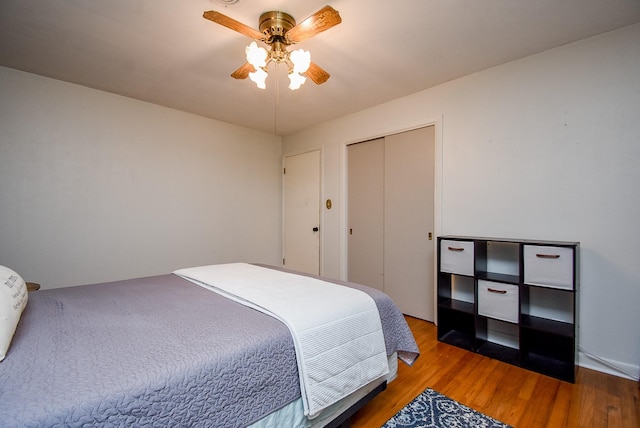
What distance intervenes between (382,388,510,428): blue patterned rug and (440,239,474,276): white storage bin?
1.01 metres

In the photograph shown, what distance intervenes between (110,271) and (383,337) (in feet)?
9.53

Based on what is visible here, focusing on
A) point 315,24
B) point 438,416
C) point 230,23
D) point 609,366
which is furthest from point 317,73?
point 609,366

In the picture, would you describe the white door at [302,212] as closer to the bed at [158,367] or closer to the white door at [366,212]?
the white door at [366,212]

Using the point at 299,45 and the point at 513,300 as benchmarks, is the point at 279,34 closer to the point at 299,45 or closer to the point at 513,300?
the point at 299,45

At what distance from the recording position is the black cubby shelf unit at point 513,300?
190cm

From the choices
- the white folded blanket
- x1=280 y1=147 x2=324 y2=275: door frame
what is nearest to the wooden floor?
the white folded blanket

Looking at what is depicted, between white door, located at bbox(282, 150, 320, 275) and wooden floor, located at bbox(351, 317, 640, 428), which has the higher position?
white door, located at bbox(282, 150, 320, 275)

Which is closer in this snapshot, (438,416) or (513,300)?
(438,416)

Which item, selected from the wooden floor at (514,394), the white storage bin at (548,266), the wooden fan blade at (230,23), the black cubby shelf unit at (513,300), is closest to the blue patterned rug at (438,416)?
the wooden floor at (514,394)

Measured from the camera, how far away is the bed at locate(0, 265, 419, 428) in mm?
747

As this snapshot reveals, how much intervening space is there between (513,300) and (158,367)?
89.4 inches

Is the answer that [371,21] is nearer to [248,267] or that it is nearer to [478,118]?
[478,118]

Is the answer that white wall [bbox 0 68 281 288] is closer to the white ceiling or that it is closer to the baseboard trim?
the white ceiling

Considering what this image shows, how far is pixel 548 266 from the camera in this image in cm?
193
